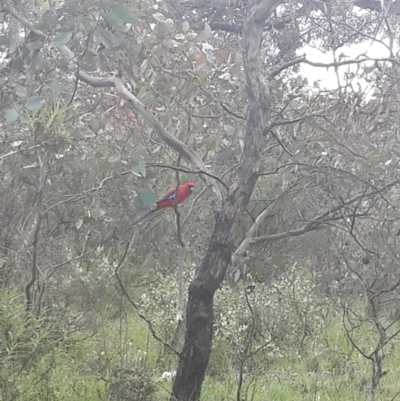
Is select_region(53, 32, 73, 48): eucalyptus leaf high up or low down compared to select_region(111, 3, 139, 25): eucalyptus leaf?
down

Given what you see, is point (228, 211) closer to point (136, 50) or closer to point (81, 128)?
point (136, 50)

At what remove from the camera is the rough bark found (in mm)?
2842

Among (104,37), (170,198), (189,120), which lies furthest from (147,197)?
(170,198)

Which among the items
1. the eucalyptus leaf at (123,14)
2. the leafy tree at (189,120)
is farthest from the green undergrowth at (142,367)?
the eucalyptus leaf at (123,14)

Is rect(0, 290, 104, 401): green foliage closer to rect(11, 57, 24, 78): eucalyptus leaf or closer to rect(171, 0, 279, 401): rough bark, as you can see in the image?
rect(171, 0, 279, 401): rough bark

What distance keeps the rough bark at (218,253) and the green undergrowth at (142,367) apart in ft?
0.81

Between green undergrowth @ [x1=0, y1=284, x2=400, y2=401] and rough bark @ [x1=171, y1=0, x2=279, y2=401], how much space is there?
0.25 m

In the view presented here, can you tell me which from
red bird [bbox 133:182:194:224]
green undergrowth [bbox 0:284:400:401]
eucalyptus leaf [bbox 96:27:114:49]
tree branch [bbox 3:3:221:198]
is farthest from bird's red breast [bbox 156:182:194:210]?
eucalyptus leaf [bbox 96:27:114:49]

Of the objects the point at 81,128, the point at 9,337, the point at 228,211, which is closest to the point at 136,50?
the point at 81,128

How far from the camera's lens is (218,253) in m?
2.85

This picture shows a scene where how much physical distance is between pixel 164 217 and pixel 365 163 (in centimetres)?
287

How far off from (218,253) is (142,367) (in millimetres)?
995

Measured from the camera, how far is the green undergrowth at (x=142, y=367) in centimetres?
290

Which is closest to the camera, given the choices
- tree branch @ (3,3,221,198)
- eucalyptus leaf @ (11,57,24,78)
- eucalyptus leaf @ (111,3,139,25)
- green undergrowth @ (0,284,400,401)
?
eucalyptus leaf @ (111,3,139,25)
